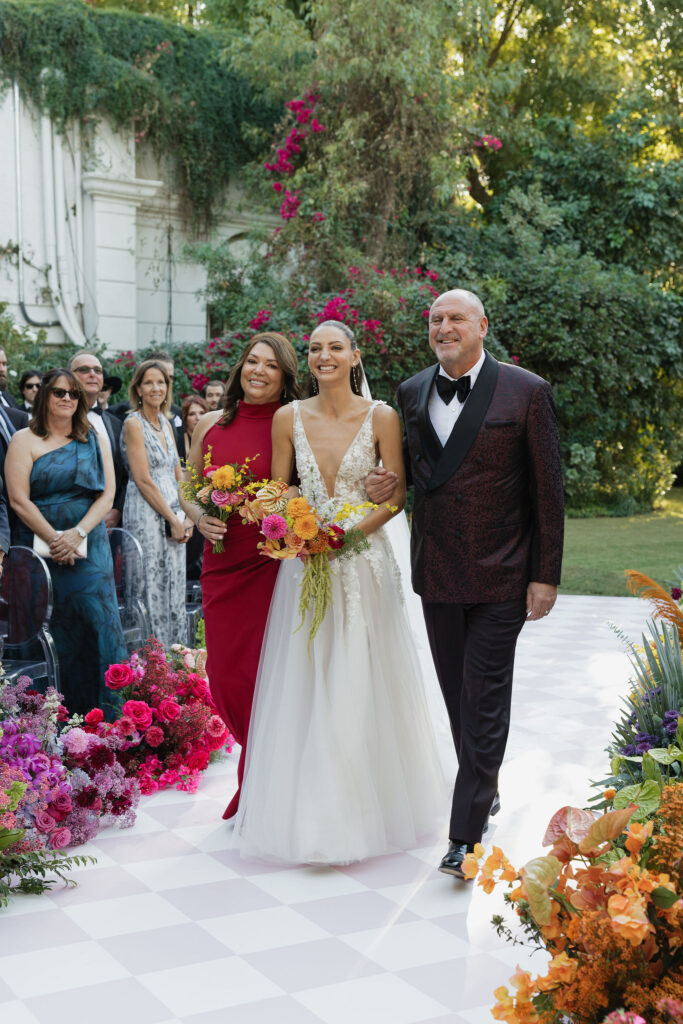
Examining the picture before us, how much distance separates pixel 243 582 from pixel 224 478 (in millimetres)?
545

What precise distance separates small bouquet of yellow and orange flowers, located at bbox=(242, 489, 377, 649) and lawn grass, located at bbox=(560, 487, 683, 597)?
715 cm

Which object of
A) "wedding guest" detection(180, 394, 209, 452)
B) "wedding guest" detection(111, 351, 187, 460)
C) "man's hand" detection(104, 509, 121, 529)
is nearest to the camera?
"man's hand" detection(104, 509, 121, 529)

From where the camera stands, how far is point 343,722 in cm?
414

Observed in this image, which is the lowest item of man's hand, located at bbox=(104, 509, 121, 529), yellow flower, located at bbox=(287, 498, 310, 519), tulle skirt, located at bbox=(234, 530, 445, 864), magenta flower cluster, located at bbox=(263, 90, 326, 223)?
tulle skirt, located at bbox=(234, 530, 445, 864)

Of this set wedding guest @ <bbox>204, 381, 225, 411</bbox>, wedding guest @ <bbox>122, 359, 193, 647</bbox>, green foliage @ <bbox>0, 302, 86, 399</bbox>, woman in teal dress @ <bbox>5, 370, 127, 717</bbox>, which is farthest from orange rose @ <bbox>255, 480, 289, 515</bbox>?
green foliage @ <bbox>0, 302, 86, 399</bbox>

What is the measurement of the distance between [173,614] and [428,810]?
2.59 metres

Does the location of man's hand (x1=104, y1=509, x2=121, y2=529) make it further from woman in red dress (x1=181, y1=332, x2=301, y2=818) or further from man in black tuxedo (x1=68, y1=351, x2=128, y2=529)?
woman in red dress (x1=181, y1=332, x2=301, y2=818)

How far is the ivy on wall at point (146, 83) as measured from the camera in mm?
13562

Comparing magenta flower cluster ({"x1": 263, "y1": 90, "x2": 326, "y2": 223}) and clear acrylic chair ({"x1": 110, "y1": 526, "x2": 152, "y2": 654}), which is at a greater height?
magenta flower cluster ({"x1": 263, "y1": 90, "x2": 326, "y2": 223})

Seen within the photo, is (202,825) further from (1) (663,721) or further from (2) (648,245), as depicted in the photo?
(2) (648,245)

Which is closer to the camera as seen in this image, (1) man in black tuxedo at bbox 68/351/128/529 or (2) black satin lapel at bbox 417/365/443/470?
(2) black satin lapel at bbox 417/365/443/470

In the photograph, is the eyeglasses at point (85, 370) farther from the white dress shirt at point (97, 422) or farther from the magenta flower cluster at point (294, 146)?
the magenta flower cluster at point (294, 146)

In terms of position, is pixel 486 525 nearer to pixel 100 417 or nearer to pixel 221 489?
pixel 221 489

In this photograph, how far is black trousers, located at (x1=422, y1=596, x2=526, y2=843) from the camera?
388 cm
